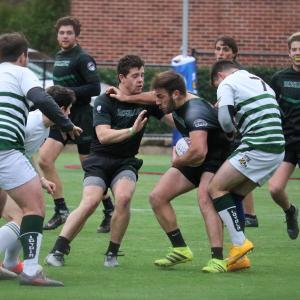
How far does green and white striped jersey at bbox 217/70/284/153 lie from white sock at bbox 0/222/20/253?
193 centimetres

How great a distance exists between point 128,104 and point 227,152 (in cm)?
92

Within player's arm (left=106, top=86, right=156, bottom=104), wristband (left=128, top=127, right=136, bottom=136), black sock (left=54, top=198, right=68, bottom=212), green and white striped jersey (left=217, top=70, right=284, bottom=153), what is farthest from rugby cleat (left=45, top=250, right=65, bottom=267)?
black sock (left=54, top=198, right=68, bottom=212)

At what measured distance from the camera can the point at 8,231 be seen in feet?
27.5

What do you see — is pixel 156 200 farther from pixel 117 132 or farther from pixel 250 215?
pixel 250 215

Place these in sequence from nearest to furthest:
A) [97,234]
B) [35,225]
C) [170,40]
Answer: [35,225]
[97,234]
[170,40]

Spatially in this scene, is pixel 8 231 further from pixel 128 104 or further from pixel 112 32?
pixel 112 32

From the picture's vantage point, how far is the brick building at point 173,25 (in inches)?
981

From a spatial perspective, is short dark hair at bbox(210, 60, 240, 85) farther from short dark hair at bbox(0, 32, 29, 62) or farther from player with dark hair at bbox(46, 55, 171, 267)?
short dark hair at bbox(0, 32, 29, 62)

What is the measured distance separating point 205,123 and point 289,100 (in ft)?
9.43

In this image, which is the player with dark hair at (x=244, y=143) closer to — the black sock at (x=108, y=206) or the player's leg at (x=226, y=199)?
the player's leg at (x=226, y=199)

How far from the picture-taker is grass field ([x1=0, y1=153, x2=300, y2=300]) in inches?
310

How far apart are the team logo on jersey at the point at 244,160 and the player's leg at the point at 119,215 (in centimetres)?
93

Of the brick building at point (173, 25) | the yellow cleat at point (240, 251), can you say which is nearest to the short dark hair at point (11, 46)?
the yellow cleat at point (240, 251)

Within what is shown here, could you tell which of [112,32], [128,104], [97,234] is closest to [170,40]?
[112,32]
